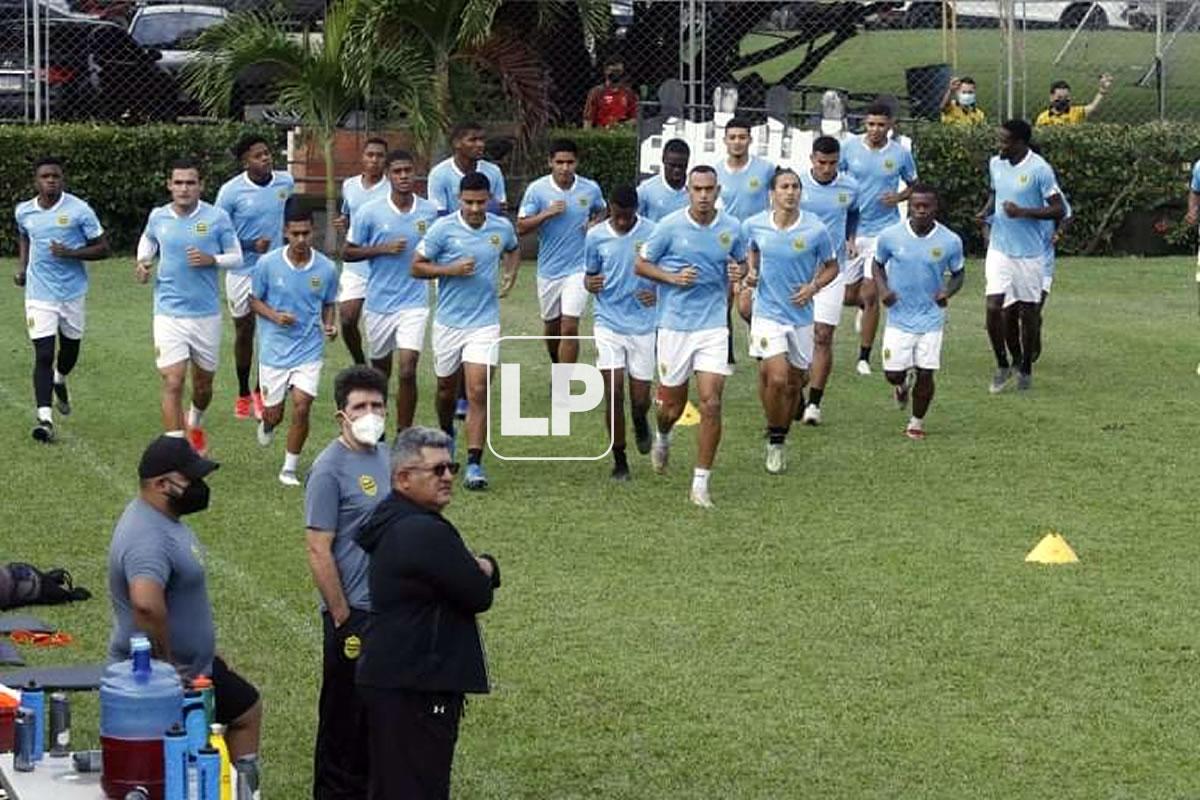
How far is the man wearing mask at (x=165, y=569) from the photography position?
30.2 ft

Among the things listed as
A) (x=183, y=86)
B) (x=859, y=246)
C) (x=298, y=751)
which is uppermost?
(x=183, y=86)

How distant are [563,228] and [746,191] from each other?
1616 millimetres

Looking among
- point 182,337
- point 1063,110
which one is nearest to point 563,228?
point 182,337

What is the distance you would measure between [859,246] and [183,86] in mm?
11943

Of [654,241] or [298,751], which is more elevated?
[654,241]

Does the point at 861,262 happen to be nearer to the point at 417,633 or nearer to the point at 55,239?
the point at 55,239

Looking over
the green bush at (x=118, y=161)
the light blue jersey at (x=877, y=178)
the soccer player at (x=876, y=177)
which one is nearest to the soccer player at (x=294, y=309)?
the soccer player at (x=876, y=177)

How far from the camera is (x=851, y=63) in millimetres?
42781

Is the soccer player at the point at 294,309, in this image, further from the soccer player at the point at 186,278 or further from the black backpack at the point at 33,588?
the black backpack at the point at 33,588

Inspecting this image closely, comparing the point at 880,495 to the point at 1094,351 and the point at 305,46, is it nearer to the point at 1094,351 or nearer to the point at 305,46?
the point at 1094,351

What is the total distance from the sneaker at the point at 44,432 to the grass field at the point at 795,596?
0.71 ft

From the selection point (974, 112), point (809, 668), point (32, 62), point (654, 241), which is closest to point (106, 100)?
point (32, 62)

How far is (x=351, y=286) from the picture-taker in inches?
813

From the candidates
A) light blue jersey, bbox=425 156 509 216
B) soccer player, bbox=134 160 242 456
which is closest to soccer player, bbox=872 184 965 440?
light blue jersey, bbox=425 156 509 216
